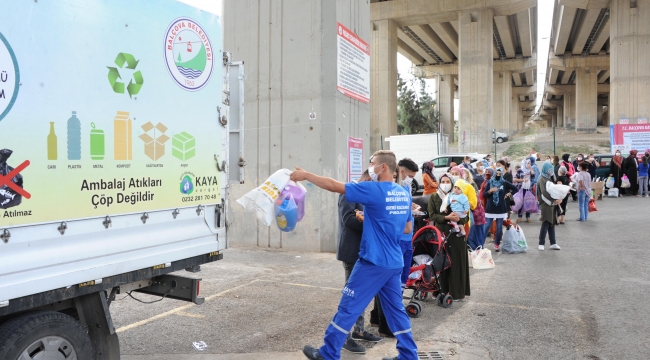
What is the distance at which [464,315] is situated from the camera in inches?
239

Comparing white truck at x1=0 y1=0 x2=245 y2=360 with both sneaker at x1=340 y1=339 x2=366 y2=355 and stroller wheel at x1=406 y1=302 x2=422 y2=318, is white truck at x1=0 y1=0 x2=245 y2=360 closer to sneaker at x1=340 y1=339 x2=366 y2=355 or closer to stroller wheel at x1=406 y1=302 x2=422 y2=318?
sneaker at x1=340 y1=339 x2=366 y2=355

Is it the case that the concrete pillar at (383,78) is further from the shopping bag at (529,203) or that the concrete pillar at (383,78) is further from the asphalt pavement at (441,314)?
the asphalt pavement at (441,314)

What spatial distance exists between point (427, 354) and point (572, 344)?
1476 mm

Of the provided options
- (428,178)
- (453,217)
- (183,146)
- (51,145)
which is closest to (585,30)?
(428,178)

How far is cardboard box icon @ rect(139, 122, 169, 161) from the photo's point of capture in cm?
377

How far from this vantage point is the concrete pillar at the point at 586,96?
189 feet

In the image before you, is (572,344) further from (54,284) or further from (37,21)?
(37,21)

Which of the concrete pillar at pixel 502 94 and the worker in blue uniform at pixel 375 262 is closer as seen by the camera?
the worker in blue uniform at pixel 375 262

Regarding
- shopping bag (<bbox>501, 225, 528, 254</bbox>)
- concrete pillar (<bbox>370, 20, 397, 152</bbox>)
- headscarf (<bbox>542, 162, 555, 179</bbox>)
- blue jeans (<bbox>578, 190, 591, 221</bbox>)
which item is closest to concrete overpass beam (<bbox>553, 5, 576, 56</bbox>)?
concrete pillar (<bbox>370, 20, 397, 152</bbox>)

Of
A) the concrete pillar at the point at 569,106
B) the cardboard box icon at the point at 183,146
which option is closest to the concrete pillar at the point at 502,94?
the concrete pillar at the point at 569,106

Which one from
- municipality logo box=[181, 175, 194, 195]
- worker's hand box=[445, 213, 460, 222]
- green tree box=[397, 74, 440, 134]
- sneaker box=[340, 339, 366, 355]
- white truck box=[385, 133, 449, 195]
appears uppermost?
green tree box=[397, 74, 440, 134]

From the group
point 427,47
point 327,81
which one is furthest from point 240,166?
point 427,47

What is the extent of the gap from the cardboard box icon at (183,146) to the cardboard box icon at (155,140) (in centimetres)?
11

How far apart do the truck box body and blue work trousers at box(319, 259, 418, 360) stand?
46.1 inches
